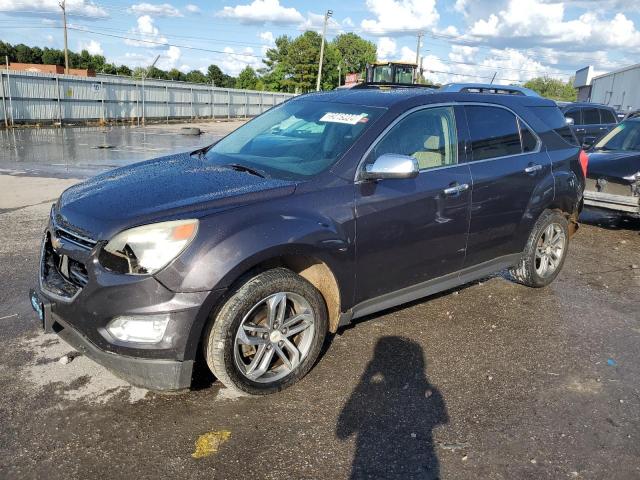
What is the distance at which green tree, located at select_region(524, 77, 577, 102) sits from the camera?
348ft

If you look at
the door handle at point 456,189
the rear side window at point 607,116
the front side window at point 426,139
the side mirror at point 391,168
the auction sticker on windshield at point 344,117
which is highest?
the rear side window at point 607,116

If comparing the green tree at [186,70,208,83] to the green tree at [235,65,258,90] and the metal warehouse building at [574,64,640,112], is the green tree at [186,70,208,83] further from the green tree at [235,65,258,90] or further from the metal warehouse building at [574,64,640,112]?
the metal warehouse building at [574,64,640,112]

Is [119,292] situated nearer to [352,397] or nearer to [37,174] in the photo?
[352,397]

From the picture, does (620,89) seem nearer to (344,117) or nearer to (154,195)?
(344,117)

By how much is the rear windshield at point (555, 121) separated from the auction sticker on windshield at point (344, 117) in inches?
83.6

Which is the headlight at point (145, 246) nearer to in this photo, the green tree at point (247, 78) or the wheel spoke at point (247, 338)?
the wheel spoke at point (247, 338)

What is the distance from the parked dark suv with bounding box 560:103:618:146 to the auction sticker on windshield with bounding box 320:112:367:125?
11857 mm

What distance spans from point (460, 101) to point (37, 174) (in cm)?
961

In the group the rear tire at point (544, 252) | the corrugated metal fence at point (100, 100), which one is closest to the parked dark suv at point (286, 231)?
the rear tire at point (544, 252)

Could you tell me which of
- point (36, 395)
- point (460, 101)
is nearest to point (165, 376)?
point (36, 395)

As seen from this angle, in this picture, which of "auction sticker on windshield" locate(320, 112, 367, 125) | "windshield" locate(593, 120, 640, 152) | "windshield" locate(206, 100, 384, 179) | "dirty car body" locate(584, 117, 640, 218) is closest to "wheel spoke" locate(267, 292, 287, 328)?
"windshield" locate(206, 100, 384, 179)

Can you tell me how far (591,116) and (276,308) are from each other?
14.1 m

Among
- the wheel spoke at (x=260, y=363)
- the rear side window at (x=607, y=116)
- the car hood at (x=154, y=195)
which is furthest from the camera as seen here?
the rear side window at (x=607, y=116)

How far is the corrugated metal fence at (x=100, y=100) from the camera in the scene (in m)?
22.8
